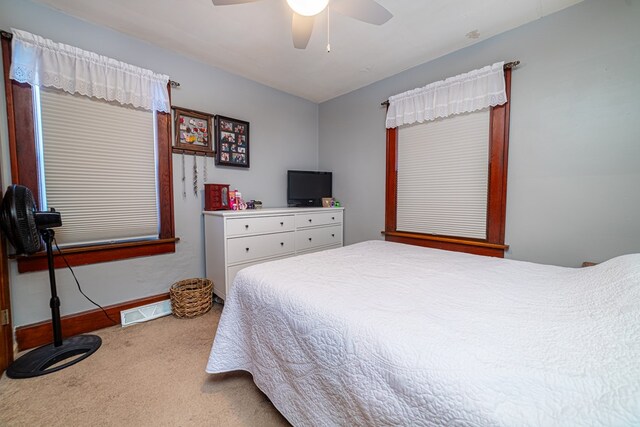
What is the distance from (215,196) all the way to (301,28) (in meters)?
1.80

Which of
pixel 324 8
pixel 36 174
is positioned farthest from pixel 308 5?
pixel 36 174

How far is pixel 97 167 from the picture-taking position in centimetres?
212

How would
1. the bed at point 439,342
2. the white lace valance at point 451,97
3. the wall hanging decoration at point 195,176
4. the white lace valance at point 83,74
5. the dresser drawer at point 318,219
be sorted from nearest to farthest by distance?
the bed at point 439,342, the white lace valance at point 83,74, the white lace valance at point 451,97, the wall hanging decoration at point 195,176, the dresser drawer at point 318,219

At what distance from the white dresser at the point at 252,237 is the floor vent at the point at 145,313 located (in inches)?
18.6

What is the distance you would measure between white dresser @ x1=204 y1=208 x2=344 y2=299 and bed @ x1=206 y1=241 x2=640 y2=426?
1.04m

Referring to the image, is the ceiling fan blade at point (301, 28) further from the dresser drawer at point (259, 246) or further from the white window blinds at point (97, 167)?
the dresser drawer at point (259, 246)

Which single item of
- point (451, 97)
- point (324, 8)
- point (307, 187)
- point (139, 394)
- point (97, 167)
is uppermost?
point (324, 8)

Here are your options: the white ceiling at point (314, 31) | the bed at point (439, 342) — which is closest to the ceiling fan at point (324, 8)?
the white ceiling at point (314, 31)

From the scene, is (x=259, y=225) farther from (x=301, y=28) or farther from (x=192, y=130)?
(x=301, y=28)

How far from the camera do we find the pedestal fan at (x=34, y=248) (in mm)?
1543

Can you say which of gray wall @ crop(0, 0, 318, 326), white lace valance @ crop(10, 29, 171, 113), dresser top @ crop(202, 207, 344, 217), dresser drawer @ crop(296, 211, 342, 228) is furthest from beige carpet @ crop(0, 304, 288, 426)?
white lace valance @ crop(10, 29, 171, 113)

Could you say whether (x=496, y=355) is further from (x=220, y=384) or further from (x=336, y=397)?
(x=220, y=384)

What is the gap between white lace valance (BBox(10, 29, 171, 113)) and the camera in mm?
1791

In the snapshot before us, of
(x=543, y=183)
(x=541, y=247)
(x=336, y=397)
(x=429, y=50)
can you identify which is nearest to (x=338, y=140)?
(x=429, y=50)
